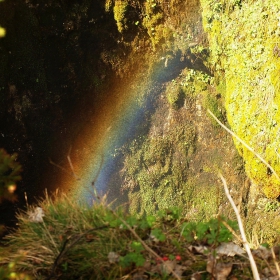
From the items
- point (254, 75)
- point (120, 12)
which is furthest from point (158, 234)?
point (120, 12)

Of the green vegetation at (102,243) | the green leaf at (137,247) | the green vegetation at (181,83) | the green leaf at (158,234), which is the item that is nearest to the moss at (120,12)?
the green vegetation at (181,83)

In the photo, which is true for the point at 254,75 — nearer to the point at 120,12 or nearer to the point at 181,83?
the point at 181,83

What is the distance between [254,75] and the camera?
18.8 feet

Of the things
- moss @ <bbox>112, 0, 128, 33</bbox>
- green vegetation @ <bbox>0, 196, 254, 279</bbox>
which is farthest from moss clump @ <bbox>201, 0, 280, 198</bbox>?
green vegetation @ <bbox>0, 196, 254, 279</bbox>

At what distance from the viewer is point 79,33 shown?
795 centimetres

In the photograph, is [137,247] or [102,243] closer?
[137,247]

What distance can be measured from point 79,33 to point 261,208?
478cm

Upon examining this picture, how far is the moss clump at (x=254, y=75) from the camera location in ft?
17.7

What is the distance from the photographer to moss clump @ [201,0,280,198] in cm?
539

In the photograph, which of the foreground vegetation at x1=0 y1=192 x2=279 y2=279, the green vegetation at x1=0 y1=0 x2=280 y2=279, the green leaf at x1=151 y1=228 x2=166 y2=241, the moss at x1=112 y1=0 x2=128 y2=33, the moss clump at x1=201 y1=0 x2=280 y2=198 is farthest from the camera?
the moss at x1=112 y1=0 x2=128 y2=33

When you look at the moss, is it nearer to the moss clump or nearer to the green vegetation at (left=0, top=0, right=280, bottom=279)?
the green vegetation at (left=0, top=0, right=280, bottom=279)

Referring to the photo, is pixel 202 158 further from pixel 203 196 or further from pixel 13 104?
pixel 13 104

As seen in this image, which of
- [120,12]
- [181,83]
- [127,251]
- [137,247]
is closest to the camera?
[137,247]

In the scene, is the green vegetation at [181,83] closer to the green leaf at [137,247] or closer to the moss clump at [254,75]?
the moss clump at [254,75]
